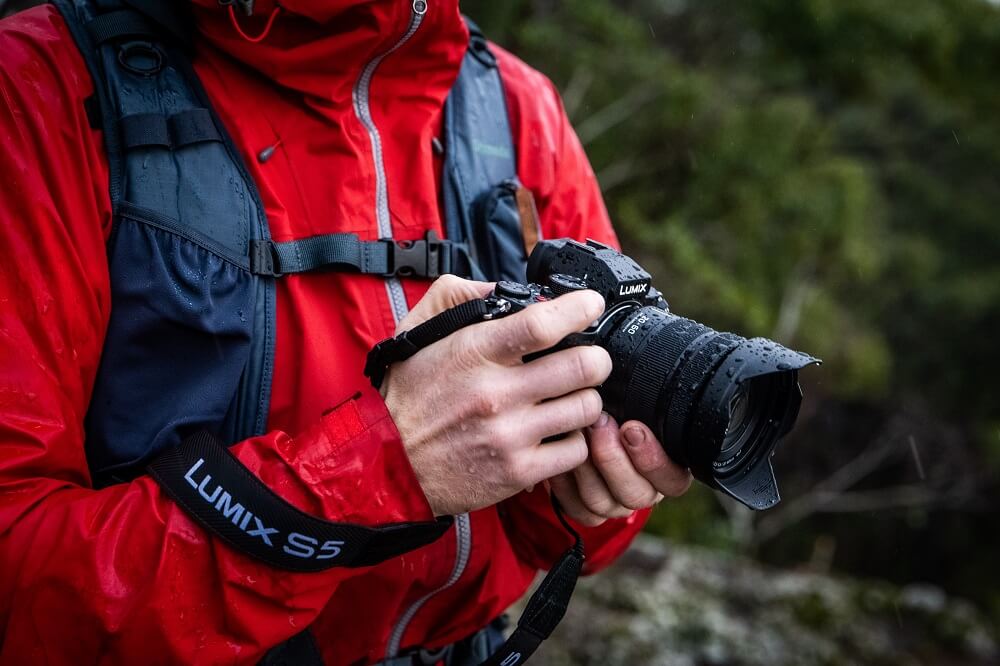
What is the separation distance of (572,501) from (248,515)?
543 mm

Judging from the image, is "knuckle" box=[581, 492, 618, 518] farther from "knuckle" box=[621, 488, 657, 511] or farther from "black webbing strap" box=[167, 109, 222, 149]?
"black webbing strap" box=[167, 109, 222, 149]

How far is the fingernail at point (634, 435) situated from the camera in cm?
115

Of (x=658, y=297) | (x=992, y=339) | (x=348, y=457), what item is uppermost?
(x=658, y=297)

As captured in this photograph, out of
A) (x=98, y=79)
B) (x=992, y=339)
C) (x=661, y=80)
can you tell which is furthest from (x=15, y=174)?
(x=992, y=339)

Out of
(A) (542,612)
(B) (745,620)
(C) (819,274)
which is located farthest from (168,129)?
(C) (819,274)

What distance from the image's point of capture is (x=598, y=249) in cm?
126

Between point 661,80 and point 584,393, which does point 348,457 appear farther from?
point 661,80

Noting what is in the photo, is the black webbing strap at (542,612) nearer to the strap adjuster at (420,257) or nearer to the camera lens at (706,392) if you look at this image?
the camera lens at (706,392)

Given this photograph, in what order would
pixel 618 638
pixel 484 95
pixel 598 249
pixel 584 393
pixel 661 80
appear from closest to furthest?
pixel 584 393
pixel 598 249
pixel 484 95
pixel 618 638
pixel 661 80

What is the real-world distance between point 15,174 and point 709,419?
1004 millimetres

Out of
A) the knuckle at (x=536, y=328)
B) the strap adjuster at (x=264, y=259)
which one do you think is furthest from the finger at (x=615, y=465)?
the strap adjuster at (x=264, y=259)

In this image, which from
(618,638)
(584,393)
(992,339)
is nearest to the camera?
(584,393)

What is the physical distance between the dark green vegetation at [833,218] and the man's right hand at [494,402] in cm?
439

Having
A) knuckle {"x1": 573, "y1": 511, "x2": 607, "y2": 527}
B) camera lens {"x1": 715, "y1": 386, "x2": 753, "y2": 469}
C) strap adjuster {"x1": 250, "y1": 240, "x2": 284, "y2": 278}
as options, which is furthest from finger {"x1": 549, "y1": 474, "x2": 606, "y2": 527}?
strap adjuster {"x1": 250, "y1": 240, "x2": 284, "y2": 278}
